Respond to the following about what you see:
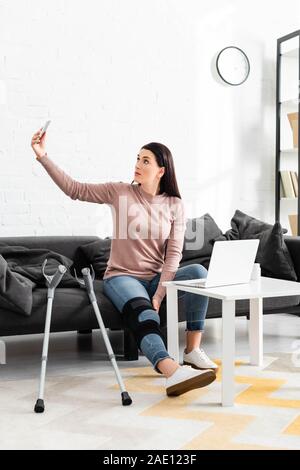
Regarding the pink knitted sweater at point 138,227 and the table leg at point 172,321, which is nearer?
the table leg at point 172,321

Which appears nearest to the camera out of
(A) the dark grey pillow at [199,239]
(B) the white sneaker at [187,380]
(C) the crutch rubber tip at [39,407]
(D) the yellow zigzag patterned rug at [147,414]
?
(D) the yellow zigzag patterned rug at [147,414]

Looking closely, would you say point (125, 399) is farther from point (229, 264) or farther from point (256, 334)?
point (256, 334)

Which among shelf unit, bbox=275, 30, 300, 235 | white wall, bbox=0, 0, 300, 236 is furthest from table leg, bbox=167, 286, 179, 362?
shelf unit, bbox=275, 30, 300, 235

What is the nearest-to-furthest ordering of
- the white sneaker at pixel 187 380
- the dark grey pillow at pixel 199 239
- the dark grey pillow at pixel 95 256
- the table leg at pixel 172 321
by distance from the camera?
the white sneaker at pixel 187 380
the table leg at pixel 172 321
the dark grey pillow at pixel 95 256
the dark grey pillow at pixel 199 239

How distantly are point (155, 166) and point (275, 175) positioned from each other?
216 cm

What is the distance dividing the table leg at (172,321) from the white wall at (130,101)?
1472mm

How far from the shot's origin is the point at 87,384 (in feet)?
9.01

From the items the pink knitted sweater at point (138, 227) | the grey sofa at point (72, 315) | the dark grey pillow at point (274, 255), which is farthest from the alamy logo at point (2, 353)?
the dark grey pillow at point (274, 255)

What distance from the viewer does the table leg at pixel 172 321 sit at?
9.46 ft

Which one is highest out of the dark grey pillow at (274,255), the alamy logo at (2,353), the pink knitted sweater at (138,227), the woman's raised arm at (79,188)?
the woman's raised arm at (79,188)

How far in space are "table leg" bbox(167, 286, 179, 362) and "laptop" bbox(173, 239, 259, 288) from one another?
3.8 inches

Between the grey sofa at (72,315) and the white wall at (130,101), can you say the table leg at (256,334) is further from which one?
the white wall at (130,101)

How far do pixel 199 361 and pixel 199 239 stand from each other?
1.18 meters
